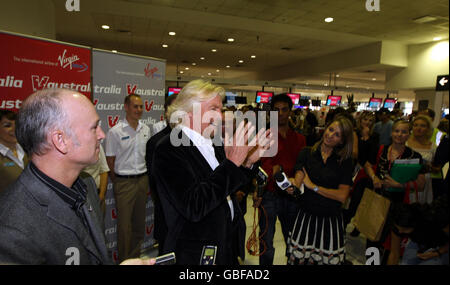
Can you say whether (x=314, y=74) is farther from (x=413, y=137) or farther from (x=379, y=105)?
(x=413, y=137)

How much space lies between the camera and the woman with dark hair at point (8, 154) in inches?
75.3

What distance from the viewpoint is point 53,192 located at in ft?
2.80

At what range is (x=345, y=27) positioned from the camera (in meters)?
6.98

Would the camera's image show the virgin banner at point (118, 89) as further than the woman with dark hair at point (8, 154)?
Yes

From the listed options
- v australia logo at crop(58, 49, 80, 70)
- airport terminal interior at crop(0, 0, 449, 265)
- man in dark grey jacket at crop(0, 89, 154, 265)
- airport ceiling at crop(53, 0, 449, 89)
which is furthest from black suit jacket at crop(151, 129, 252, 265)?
airport ceiling at crop(53, 0, 449, 89)

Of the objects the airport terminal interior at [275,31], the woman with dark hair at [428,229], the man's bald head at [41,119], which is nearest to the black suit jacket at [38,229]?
the man's bald head at [41,119]

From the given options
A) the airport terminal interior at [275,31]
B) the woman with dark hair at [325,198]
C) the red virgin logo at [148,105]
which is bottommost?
the woman with dark hair at [325,198]

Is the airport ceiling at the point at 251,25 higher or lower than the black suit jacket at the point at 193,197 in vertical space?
Result: higher

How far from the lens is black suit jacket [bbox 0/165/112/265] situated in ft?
2.33

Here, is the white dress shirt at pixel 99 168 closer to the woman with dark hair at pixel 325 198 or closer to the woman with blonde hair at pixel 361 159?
the woman with dark hair at pixel 325 198

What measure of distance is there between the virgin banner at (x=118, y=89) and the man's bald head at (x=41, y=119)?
203 centimetres

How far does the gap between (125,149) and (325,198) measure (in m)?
2.05

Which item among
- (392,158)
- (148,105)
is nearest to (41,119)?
(148,105)
